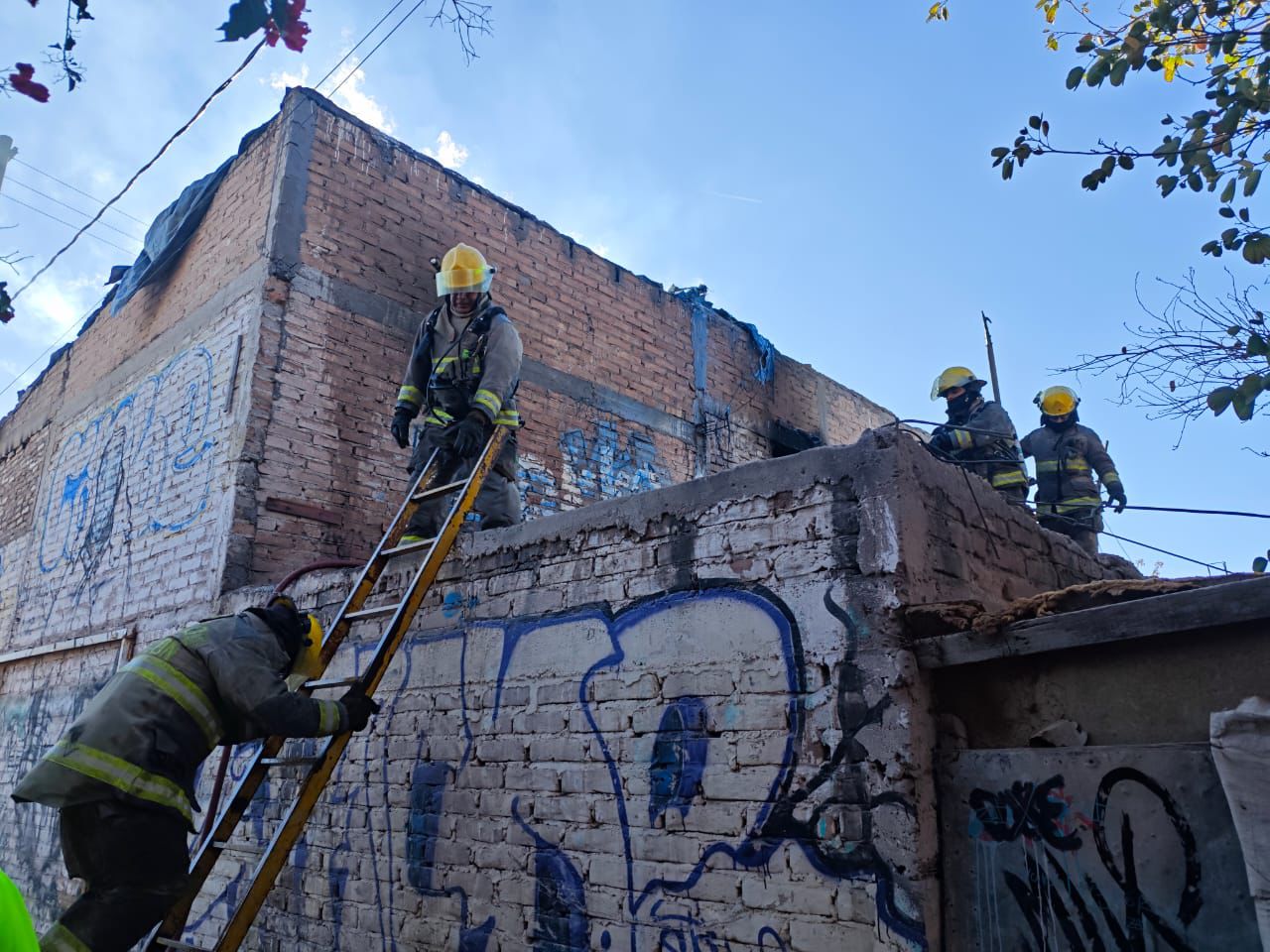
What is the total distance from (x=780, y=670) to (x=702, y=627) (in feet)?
1.22

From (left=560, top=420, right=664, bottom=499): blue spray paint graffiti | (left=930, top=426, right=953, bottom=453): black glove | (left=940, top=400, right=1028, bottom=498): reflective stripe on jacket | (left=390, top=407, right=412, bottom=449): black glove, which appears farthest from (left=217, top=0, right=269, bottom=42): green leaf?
(left=560, top=420, right=664, bottom=499): blue spray paint graffiti

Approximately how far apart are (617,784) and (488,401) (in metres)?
2.14

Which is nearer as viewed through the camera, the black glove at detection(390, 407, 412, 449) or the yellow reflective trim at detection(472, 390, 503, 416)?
the yellow reflective trim at detection(472, 390, 503, 416)

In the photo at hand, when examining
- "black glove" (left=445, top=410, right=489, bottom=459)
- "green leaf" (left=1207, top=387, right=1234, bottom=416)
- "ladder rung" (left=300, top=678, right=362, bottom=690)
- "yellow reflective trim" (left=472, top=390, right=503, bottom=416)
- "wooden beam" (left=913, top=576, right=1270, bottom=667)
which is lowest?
"ladder rung" (left=300, top=678, right=362, bottom=690)

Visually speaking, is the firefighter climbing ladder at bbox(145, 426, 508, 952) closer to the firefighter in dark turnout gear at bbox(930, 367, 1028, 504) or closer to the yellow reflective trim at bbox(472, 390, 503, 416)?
the yellow reflective trim at bbox(472, 390, 503, 416)

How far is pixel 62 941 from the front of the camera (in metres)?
3.06

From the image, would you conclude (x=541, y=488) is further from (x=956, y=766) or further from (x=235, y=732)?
(x=956, y=766)

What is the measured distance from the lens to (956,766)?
2719 mm

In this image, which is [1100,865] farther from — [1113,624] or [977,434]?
[977,434]

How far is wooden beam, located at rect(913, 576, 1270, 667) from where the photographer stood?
228cm

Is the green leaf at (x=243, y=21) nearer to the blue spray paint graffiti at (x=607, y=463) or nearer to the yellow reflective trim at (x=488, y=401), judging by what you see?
the yellow reflective trim at (x=488, y=401)

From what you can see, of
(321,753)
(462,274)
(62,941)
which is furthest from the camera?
(462,274)

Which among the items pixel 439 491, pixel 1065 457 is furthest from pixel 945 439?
pixel 439 491

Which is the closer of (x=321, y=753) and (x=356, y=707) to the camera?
(x=356, y=707)
